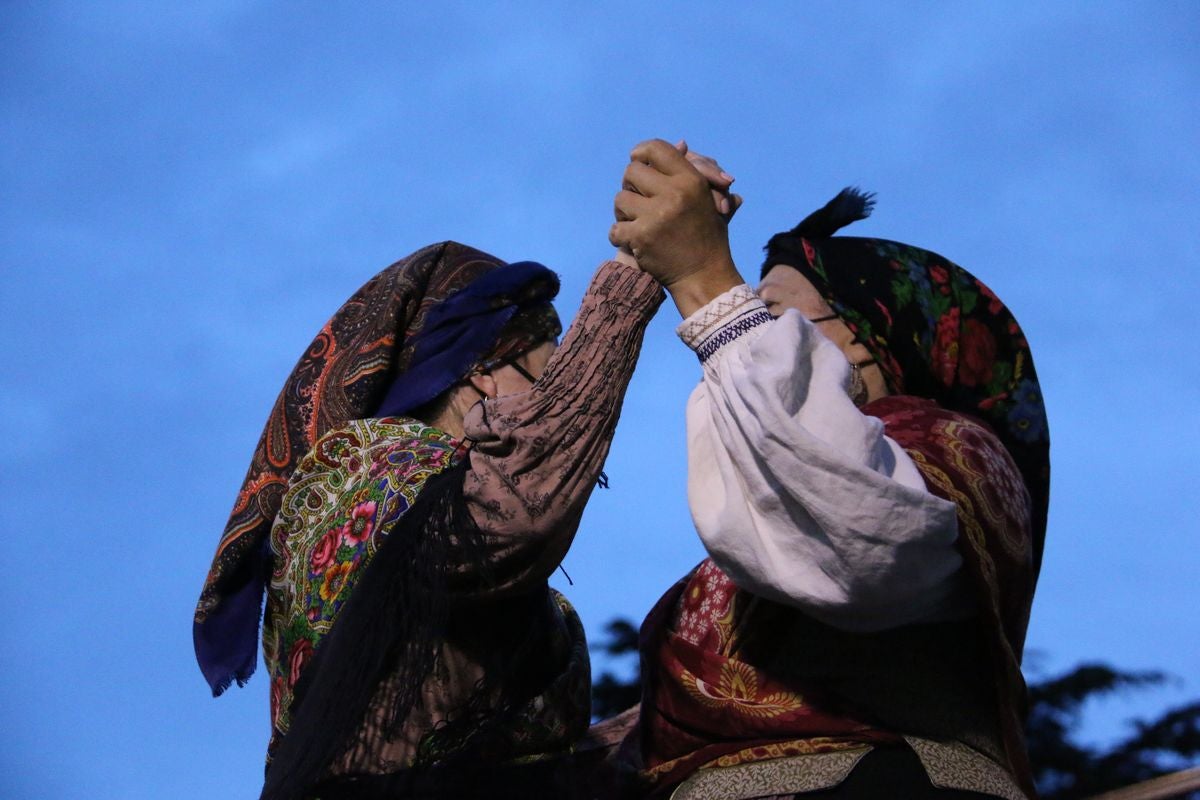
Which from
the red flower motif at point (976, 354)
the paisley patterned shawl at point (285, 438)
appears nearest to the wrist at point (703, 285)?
the red flower motif at point (976, 354)

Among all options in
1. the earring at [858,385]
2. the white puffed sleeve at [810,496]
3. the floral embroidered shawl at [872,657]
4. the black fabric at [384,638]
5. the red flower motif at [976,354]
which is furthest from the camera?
the red flower motif at [976,354]

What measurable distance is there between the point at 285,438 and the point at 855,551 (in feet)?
4.76

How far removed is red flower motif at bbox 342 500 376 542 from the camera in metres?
3.07

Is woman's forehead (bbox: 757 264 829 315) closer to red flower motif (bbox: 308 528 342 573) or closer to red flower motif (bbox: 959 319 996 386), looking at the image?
red flower motif (bbox: 959 319 996 386)

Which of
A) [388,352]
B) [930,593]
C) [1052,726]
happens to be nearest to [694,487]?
[930,593]

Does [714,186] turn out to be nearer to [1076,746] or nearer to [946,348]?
[946,348]

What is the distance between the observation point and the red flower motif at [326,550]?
312 centimetres

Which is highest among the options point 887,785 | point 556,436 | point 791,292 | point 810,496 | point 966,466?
point 791,292

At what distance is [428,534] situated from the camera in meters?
2.80

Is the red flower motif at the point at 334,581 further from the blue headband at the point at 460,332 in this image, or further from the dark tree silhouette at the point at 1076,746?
the dark tree silhouette at the point at 1076,746

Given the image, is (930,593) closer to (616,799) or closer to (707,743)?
(707,743)

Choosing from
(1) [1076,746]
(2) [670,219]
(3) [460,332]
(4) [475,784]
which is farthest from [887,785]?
(1) [1076,746]

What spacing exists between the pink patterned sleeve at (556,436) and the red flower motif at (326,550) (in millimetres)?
389

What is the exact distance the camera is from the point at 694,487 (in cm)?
273
